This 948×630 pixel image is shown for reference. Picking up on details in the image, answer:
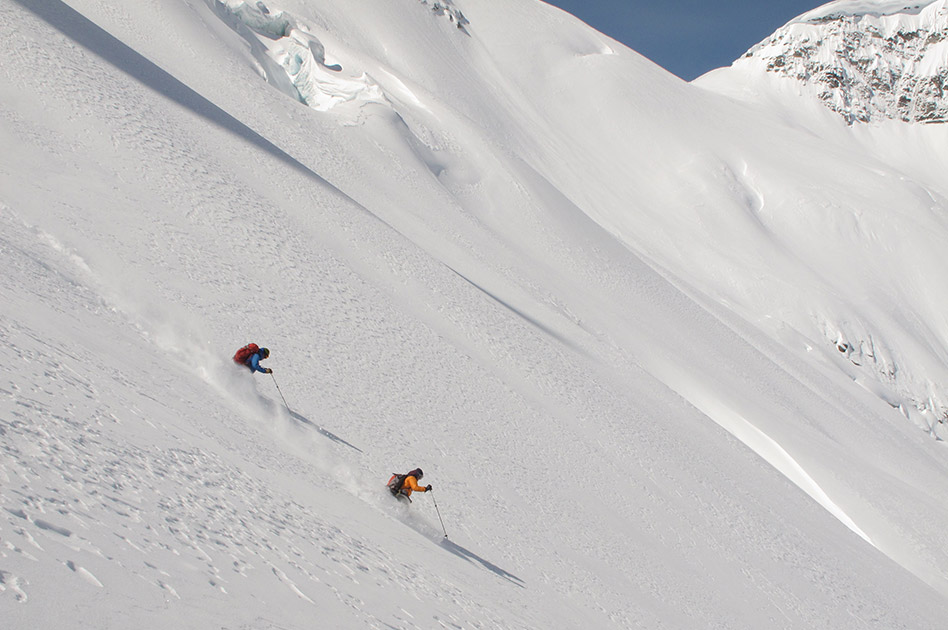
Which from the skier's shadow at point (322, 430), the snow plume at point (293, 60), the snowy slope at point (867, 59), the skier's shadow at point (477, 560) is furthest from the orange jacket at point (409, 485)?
the snowy slope at point (867, 59)

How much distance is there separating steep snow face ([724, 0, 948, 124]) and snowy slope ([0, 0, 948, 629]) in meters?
63.5

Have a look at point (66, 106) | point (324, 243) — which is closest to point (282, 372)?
point (324, 243)

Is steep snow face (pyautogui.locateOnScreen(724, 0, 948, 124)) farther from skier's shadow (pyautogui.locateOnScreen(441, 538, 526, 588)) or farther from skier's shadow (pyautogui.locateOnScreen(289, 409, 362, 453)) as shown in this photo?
skier's shadow (pyautogui.locateOnScreen(441, 538, 526, 588))

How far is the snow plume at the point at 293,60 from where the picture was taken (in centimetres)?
4053

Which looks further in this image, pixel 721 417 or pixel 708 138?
pixel 708 138

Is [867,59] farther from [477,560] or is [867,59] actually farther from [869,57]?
[477,560]

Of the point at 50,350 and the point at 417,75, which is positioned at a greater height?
the point at 417,75

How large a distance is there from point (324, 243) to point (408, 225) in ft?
23.0

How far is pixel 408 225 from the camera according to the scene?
25891mm

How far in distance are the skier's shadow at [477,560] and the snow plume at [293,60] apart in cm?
3126

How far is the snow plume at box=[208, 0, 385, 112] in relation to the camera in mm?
40531

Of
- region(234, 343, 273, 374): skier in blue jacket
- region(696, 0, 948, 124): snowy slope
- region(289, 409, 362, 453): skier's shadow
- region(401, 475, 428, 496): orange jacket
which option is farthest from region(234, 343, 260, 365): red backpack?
region(696, 0, 948, 124): snowy slope

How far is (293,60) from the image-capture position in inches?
1708

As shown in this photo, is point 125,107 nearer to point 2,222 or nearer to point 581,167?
point 2,222
